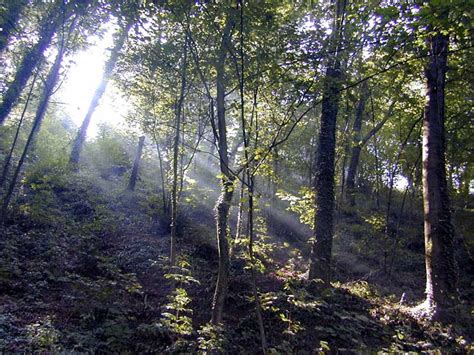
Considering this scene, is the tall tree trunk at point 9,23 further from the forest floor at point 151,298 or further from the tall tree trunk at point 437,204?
the tall tree trunk at point 437,204

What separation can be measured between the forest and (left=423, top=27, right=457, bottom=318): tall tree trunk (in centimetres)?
3

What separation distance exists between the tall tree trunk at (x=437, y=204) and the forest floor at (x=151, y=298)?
1.68ft

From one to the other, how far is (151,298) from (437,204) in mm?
6022

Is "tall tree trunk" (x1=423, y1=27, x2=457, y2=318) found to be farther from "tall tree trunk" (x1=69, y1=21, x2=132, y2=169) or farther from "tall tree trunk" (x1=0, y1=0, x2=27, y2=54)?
"tall tree trunk" (x1=69, y1=21, x2=132, y2=169)

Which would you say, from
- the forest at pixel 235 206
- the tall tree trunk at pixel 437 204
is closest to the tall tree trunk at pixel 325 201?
the forest at pixel 235 206

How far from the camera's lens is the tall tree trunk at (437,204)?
6.57 m

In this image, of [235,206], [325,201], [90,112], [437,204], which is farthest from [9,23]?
[437,204]

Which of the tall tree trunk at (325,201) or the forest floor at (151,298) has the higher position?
the tall tree trunk at (325,201)

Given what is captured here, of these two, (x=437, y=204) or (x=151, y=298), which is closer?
(x=151, y=298)

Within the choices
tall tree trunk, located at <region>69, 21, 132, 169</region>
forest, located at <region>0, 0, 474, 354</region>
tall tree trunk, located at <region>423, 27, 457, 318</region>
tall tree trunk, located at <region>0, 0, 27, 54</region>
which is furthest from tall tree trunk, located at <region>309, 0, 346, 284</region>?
tall tree trunk, located at <region>69, 21, 132, 169</region>

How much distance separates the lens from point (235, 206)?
940 cm

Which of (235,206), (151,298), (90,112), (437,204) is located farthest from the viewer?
(90,112)

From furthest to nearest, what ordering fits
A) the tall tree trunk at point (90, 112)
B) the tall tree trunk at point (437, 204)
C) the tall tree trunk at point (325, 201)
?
the tall tree trunk at point (90, 112), the tall tree trunk at point (325, 201), the tall tree trunk at point (437, 204)

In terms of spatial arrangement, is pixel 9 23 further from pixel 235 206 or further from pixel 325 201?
pixel 325 201
